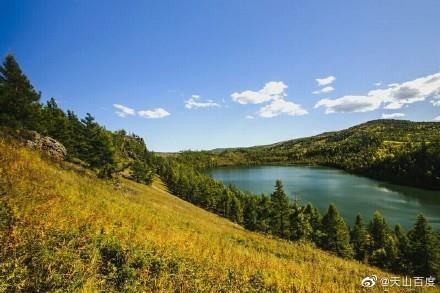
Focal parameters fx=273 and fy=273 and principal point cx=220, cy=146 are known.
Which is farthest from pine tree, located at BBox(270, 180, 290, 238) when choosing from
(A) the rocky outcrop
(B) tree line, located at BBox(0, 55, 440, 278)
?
(A) the rocky outcrop

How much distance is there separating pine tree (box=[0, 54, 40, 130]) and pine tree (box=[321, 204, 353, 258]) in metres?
49.4

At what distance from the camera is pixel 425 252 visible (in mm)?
38719

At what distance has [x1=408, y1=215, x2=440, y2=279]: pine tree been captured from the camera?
38.2 m

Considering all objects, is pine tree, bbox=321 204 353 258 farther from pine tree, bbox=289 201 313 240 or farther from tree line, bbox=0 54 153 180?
tree line, bbox=0 54 153 180

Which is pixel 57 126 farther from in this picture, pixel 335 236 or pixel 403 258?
pixel 403 258

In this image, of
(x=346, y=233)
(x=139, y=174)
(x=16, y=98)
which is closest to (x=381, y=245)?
(x=346, y=233)

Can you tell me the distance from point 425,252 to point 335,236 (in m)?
13.0

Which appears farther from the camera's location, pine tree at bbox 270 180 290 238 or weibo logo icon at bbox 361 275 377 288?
pine tree at bbox 270 180 290 238

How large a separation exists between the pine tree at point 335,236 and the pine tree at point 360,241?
2.09 meters

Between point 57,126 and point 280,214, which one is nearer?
point 57,126

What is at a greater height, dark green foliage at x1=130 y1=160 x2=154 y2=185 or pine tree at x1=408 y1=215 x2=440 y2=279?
dark green foliage at x1=130 y1=160 x2=154 y2=185

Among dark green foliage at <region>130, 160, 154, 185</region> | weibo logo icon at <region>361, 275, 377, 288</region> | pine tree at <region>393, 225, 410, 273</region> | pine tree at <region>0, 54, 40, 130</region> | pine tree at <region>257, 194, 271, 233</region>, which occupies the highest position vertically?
pine tree at <region>0, 54, 40, 130</region>

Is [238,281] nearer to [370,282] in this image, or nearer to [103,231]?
[103,231]

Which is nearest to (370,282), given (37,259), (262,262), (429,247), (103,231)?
(262,262)
